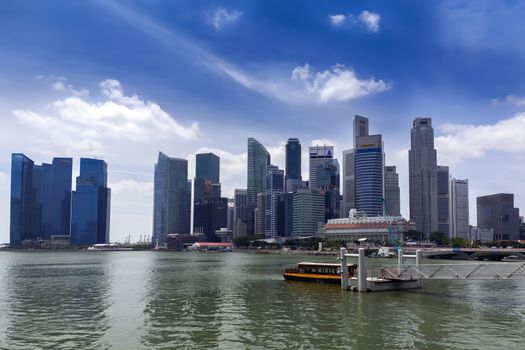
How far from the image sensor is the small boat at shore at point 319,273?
89.1m

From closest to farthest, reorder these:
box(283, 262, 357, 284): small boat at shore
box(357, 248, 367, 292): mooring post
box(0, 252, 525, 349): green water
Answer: box(0, 252, 525, 349): green water
box(357, 248, 367, 292): mooring post
box(283, 262, 357, 284): small boat at shore

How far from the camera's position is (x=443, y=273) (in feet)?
257

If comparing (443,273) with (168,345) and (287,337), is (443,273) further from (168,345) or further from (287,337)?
(168,345)

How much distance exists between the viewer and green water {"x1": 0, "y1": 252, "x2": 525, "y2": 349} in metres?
43.4

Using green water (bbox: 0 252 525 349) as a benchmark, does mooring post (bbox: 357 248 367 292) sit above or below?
above

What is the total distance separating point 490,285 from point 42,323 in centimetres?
7855

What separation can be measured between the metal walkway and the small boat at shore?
770 centimetres

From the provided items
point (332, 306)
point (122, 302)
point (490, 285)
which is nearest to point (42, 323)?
point (122, 302)

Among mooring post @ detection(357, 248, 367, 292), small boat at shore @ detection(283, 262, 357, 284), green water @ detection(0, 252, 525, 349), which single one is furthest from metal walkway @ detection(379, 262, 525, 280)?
small boat at shore @ detection(283, 262, 357, 284)

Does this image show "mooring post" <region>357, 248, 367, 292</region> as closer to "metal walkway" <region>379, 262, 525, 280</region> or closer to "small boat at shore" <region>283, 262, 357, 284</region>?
"metal walkway" <region>379, 262, 525, 280</region>

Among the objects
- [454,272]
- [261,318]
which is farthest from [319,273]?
[261,318]

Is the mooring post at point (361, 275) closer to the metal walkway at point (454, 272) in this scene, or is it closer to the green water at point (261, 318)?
the green water at point (261, 318)

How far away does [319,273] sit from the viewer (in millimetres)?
94688

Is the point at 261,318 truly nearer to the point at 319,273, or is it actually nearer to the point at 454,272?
the point at 454,272
